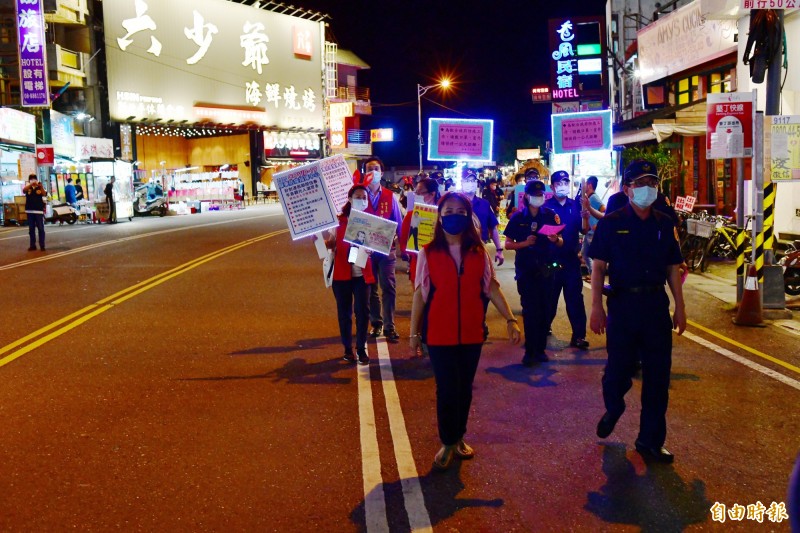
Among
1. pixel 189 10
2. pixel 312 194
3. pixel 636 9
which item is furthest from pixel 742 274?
pixel 189 10

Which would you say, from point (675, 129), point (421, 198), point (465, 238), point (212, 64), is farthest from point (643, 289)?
point (212, 64)

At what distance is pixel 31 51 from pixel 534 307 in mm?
32645

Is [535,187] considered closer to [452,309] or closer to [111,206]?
[452,309]

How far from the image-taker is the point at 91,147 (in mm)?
41438

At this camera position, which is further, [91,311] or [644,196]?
[91,311]

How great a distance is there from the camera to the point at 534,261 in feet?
27.9

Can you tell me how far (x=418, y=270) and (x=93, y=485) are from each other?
241cm

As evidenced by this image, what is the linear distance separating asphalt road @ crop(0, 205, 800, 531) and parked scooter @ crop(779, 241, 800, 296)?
2.02 metres

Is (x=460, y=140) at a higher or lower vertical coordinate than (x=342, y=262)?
higher

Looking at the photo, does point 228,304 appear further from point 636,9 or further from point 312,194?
point 636,9

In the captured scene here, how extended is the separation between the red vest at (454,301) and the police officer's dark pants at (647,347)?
94cm

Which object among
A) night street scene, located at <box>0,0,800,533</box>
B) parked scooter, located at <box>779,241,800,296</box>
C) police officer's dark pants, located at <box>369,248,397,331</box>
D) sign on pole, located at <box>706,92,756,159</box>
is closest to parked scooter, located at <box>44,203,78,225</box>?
night street scene, located at <box>0,0,800,533</box>

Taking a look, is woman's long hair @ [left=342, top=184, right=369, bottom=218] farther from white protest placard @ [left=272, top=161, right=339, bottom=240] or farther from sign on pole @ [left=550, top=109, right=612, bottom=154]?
sign on pole @ [left=550, top=109, right=612, bottom=154]

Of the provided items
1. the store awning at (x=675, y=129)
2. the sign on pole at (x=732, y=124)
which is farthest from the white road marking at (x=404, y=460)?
the store awning at (x=675, y=129)
